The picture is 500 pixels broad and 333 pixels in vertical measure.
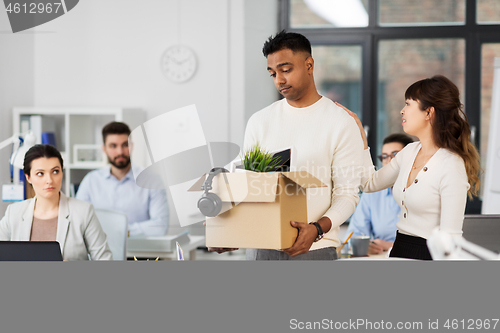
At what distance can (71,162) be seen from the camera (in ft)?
13.5

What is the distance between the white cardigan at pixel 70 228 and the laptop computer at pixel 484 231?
1.41 metres

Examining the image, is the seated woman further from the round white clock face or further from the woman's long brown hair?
the round white clock face

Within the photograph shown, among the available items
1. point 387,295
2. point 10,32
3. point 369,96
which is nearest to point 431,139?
point 387,295

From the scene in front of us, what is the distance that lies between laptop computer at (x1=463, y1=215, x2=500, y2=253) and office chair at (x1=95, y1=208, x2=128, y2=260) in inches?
63.7

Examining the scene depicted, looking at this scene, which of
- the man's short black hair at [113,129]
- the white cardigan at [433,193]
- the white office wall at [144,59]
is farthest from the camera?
the white office wall at [144,59]

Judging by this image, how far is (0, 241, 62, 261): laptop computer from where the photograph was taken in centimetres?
108

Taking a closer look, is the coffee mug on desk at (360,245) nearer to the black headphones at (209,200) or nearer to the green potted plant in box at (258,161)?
the green potted plant in box at (258,161)

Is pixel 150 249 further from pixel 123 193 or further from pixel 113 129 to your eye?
Result: pixel 113 129

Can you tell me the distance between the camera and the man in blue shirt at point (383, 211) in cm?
258

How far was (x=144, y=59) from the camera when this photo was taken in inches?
176

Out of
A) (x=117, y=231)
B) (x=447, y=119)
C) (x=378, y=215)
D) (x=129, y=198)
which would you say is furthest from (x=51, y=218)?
(x=378, y=215)

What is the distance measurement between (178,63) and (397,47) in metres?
2.13

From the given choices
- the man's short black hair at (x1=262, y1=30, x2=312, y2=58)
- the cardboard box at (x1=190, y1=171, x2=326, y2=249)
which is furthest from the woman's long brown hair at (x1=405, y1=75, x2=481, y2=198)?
the cardboard box at (x1=190, y1=171, x2=326, y2=249)

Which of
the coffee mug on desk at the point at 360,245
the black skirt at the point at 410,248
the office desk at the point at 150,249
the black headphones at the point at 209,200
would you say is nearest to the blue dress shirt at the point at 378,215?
the coffee mug on desk at the point at 360,245
